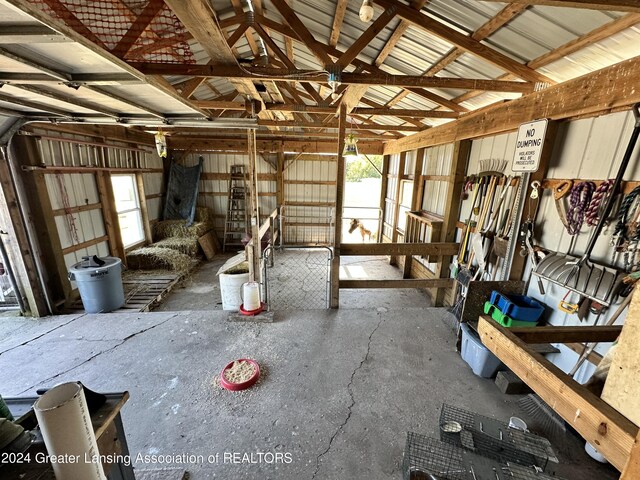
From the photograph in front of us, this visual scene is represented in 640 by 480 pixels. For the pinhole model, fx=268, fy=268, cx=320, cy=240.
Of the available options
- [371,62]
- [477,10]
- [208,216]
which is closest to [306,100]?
[371,62]

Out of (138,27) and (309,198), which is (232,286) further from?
(309,198)

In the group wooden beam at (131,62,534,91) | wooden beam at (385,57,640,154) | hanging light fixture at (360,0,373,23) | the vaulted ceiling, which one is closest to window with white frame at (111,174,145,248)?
the vaulted ceiling

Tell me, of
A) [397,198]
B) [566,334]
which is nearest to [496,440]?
[566,334]

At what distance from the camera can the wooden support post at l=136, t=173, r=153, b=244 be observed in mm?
6375

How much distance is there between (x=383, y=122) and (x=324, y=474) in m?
6.39

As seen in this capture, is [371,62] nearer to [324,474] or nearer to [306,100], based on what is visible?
[306,100]

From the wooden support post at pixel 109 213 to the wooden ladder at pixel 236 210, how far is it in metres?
2.93

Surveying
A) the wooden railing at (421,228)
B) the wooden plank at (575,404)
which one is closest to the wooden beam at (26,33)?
the wooden plank at (575,404)

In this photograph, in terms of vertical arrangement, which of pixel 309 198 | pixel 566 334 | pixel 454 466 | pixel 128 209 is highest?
pixel 566 334

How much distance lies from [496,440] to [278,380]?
1667 millimetres

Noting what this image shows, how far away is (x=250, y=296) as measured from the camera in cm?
339

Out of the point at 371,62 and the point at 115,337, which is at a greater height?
the point at 371,62

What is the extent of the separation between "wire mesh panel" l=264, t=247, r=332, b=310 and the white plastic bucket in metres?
0.39

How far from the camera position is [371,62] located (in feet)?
11.2
